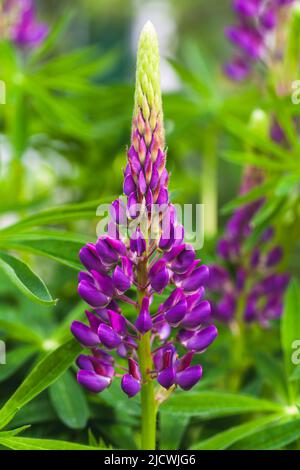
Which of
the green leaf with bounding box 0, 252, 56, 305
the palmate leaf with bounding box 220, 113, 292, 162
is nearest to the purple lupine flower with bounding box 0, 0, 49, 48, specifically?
the palmate leaf with bounding box 220, 113, 292, 162

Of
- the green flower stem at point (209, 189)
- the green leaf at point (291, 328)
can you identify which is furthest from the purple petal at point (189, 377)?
the green flower stem at point (209, 189)

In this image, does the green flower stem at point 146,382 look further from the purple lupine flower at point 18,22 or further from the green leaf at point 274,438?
the purple lupine flower at point 18,22

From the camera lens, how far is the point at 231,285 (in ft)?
3.86

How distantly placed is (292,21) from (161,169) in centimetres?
67

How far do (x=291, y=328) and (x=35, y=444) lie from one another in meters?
0.39

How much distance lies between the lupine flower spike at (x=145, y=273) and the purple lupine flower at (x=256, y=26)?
67 centimetres

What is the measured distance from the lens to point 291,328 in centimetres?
97

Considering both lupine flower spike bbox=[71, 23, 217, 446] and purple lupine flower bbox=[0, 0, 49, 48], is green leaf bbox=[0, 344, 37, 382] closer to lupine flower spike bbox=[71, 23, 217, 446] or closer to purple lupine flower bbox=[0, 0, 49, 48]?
lupine flower spike bbox=[71, 23, 217, 446]

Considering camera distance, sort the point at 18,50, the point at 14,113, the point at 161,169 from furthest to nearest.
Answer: the point at 18,50 < the point at 14,113 < the point at 161,169

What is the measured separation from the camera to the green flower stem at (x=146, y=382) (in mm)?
731

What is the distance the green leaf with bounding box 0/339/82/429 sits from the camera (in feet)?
2.42

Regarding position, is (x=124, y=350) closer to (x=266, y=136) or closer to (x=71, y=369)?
(x=71, y=369)

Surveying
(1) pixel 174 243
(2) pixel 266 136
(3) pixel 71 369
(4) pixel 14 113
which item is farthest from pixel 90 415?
(4) pixel 14 113

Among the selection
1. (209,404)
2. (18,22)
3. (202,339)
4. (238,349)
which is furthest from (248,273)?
(18,22)
